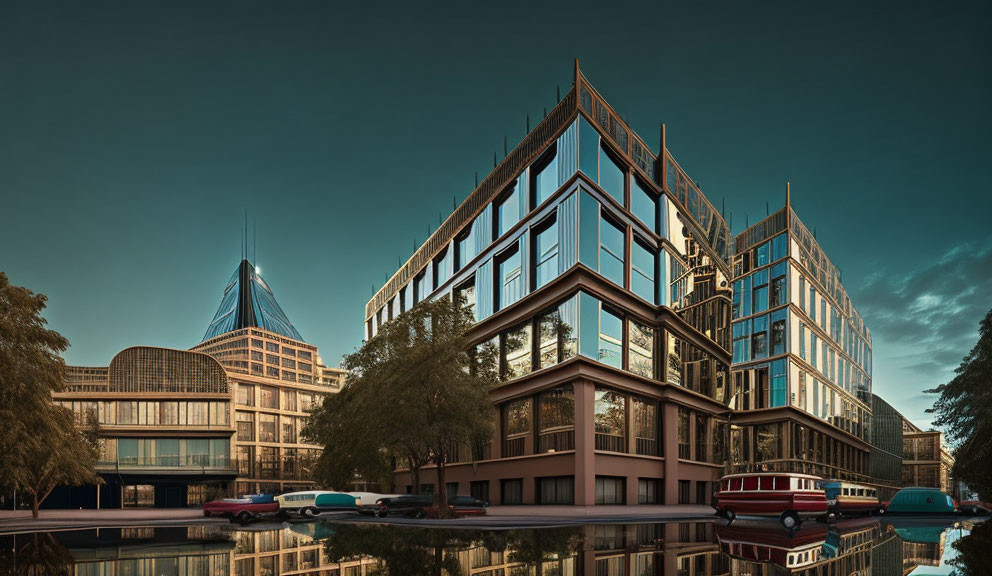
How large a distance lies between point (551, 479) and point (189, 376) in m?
46.3

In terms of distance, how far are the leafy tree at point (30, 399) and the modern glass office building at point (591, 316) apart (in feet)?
79.2

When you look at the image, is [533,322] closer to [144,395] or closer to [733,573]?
[733,573]

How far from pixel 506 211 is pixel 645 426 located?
66.2ft

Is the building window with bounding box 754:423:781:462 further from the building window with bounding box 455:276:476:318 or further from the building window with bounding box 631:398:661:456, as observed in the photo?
the building window with bounding box 455:276:476:318

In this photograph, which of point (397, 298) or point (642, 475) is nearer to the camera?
point (642, 475)

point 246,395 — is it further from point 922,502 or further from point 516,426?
point 922,502

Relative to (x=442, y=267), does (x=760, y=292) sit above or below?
below

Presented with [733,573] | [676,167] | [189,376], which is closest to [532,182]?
[676,167]

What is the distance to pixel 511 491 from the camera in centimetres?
5353

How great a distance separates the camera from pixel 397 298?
3543 inches

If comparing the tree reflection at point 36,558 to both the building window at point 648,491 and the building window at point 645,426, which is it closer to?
the building window at point 645,426

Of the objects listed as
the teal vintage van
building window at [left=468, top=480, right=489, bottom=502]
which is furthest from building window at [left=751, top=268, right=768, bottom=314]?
building window at [left=468, top=480, right=489, bottom=502]

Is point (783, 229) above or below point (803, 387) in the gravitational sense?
above

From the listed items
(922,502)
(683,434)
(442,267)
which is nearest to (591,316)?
(683,434)
